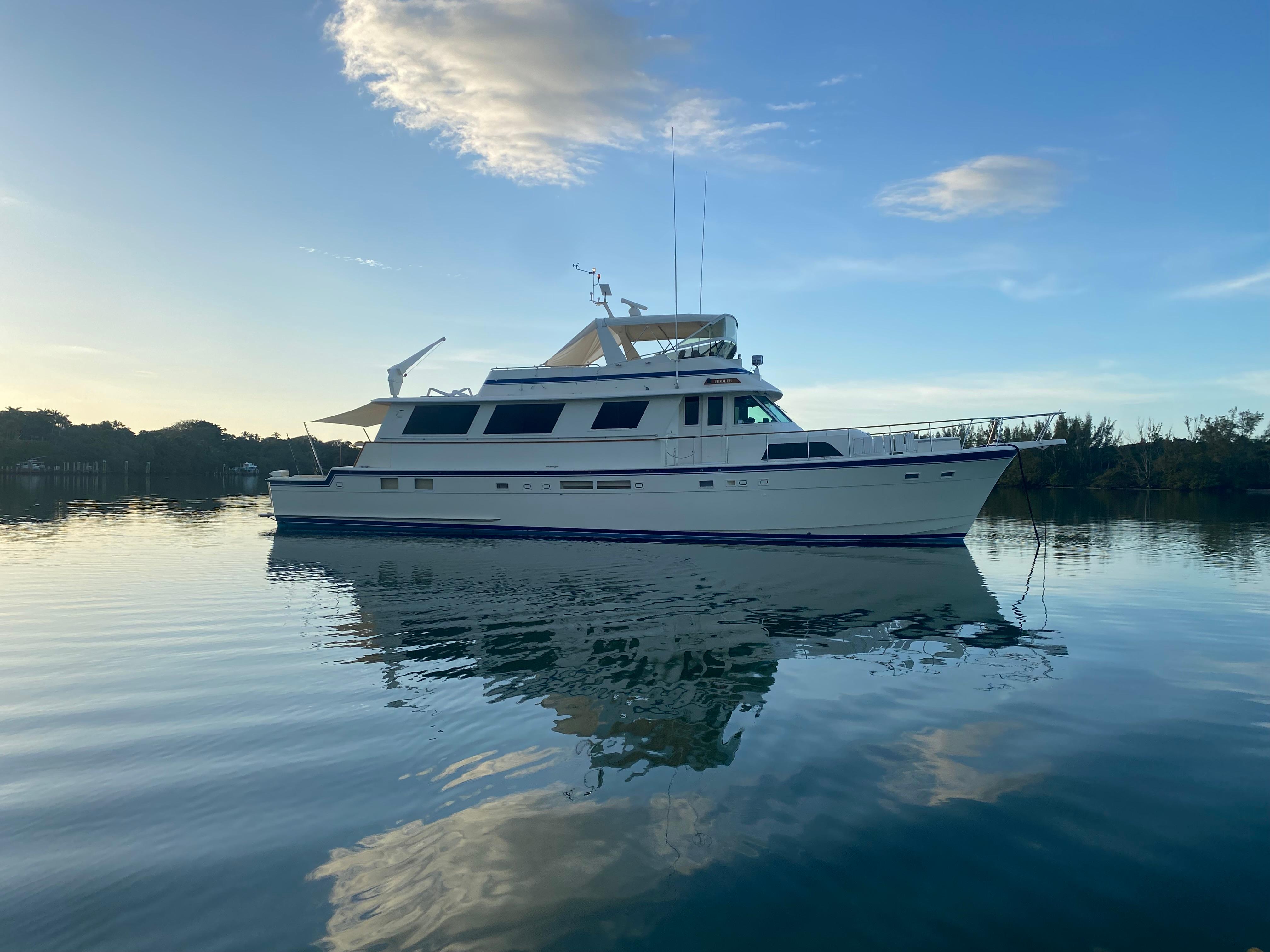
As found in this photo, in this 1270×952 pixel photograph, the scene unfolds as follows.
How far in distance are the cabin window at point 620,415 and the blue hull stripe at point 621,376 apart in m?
0.65

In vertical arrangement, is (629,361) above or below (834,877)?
above

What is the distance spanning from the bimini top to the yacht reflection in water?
284 inches

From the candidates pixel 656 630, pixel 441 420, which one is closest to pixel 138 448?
pixel 441 420

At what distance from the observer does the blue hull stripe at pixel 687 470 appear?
14.6m

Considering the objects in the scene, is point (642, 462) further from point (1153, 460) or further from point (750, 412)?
point (1153, 460)

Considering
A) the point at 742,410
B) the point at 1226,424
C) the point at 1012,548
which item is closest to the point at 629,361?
the point at 742,410

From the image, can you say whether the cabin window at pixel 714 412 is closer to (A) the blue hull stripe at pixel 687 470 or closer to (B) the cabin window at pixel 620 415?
(A) the blue hull stripe at pixel 687 470

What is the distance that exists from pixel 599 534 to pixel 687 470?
286 centimetres

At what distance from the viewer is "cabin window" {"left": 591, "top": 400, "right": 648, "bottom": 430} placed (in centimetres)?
1692

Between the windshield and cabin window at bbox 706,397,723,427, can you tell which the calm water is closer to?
cabin window at bbox 706,397,723,427

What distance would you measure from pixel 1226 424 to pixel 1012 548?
62014 millimetres

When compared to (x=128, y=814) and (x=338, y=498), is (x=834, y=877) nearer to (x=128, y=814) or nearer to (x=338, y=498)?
(x=128, y=814)

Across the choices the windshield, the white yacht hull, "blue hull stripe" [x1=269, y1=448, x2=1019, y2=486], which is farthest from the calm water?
the windshield

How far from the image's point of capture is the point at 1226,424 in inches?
2318
